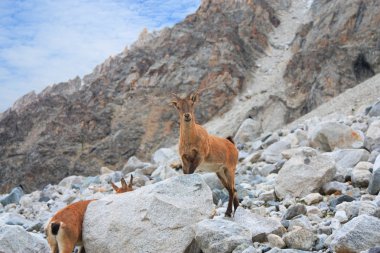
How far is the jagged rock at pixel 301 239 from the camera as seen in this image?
6320 mm

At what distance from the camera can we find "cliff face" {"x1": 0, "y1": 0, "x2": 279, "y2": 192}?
4153 cm

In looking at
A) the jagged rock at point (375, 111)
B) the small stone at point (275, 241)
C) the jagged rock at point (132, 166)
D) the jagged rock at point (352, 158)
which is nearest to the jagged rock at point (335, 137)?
the jagged rock at point (352, 158)

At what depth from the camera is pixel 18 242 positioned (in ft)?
24.4

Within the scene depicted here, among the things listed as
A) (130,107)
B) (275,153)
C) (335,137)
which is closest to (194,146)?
(335,137)

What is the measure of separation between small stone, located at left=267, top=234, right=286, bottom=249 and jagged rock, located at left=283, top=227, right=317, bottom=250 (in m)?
0.10

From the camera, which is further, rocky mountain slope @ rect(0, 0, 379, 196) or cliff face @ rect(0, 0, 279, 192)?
cliff face @ rect(0, 0, 279, 192)

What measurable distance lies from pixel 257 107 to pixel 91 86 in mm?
19493

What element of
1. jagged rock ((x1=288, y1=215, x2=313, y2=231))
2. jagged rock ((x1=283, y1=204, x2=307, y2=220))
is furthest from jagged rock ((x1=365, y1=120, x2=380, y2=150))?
jagged rock ((x1=288, y1=215, x2=313, y2=231))

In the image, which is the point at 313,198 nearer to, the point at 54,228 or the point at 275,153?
the point at 54,228

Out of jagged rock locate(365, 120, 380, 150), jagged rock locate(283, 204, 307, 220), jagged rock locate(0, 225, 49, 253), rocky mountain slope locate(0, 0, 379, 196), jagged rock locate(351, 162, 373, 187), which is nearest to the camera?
jagged rock locate(0, 225, 49, 253)

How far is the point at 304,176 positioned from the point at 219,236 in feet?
14.9

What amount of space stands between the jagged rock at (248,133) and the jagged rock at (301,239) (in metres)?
22.5

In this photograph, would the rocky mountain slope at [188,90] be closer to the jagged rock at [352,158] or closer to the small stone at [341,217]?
the jagged rock at [352,158]

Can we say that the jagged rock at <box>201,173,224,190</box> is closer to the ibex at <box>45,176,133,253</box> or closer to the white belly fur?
the white belly fur
